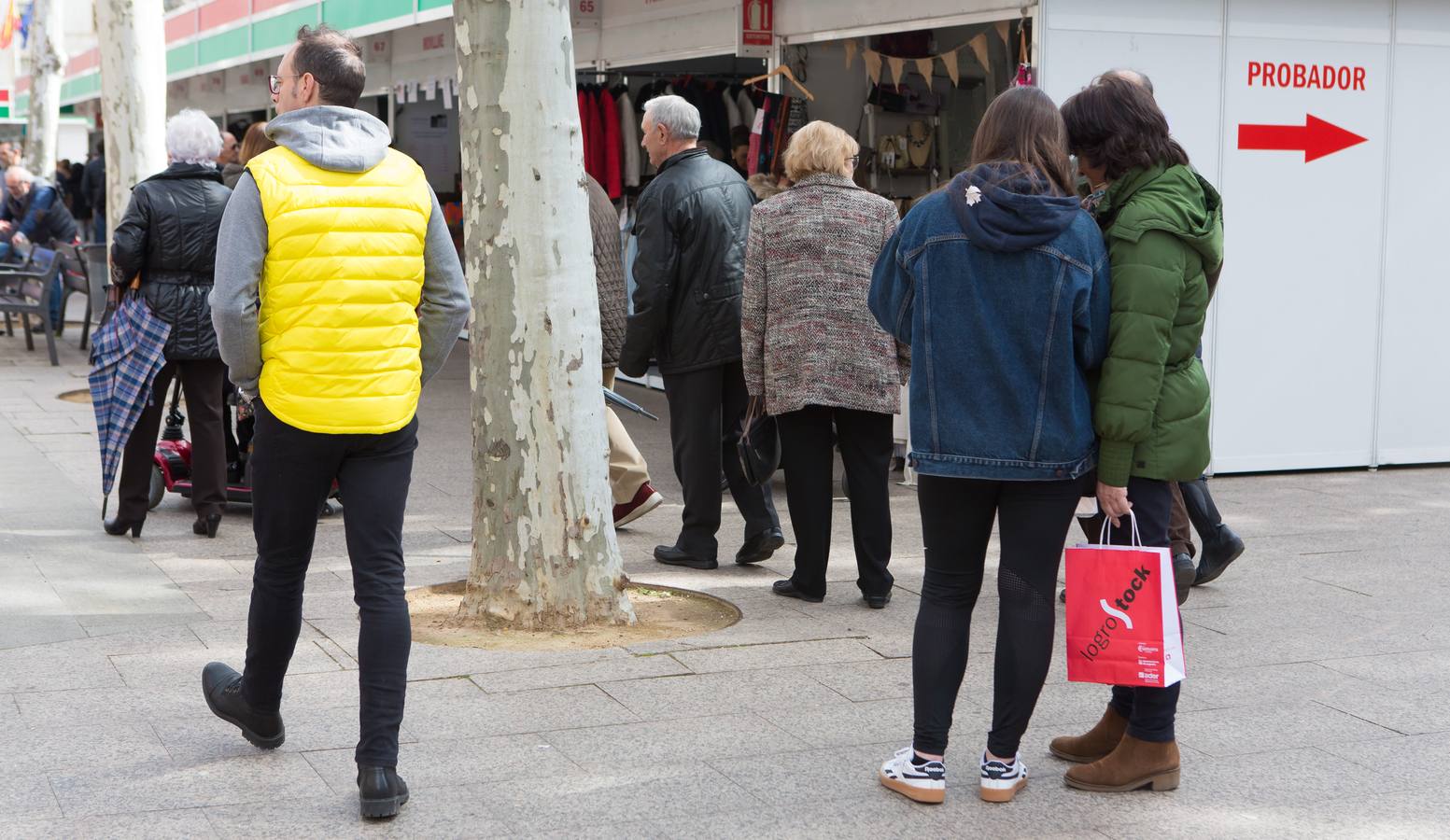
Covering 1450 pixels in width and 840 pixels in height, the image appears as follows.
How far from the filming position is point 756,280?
6242 millimetres

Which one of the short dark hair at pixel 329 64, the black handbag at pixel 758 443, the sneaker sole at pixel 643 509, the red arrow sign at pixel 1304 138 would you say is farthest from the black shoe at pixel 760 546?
the red arrow sign at pixel 1304 138

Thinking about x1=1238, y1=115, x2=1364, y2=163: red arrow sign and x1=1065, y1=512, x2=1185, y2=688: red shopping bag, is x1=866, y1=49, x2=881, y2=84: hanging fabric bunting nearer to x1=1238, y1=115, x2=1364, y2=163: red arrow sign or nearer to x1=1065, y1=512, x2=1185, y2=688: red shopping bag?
x1=1238, y1=115, x2=1364, y2=163: red arrow sign

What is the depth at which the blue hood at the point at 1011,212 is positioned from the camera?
12.5 feet

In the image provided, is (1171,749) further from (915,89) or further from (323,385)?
(915,89)

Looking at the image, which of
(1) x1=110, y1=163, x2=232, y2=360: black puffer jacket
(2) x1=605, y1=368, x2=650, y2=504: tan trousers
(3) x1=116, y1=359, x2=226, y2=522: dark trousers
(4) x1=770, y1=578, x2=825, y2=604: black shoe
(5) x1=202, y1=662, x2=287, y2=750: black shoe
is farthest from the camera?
(2) x1=605, y1=368, x2=650, y2=504: tan trousers

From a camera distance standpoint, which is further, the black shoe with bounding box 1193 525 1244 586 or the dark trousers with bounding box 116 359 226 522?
the dark trousers with bounding box 116 359 226 522

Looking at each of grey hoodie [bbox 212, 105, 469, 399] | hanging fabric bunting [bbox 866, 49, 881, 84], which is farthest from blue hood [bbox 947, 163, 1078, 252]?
hanging fabric bunting [bbox 866, 49, 881, 84]

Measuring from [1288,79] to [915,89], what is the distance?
283 cm

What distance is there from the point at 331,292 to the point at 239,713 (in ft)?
4.00

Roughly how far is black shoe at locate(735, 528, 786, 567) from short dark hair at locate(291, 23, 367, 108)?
10.9 ft

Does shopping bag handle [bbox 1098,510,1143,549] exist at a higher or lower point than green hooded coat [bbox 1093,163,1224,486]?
lower

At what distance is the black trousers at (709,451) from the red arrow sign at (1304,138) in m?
3.85

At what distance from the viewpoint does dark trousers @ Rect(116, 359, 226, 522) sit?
7.35 meters

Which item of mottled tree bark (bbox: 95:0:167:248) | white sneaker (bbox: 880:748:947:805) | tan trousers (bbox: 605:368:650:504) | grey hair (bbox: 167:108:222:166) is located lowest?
white sneaker (bbox: 880:748:947:805)
